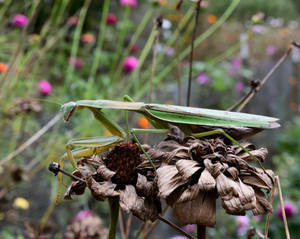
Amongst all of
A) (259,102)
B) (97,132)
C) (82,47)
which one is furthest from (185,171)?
(259,102)

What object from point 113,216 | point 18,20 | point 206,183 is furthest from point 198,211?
point 18,20

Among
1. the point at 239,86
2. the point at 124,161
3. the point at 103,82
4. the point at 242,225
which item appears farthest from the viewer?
the point at 239,86

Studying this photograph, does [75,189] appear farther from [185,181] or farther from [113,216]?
[185,181]

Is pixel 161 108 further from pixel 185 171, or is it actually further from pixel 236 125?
pixel 185 171

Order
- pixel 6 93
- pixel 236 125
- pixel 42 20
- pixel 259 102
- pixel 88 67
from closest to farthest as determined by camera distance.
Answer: pixel 236 125 < pixel 6 93 < pixel 88 67 < pixel 42 20 < pixel 259 102

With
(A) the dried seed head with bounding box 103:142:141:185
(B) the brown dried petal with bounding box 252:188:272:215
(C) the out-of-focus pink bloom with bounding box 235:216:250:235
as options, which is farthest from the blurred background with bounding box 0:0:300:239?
(B) the brown dried petal with bounding box 252:188:272:215

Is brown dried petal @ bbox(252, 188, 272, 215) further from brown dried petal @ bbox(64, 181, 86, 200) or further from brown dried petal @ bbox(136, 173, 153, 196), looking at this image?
brown dried petal @ bbox(64, 181, 86, 200)
